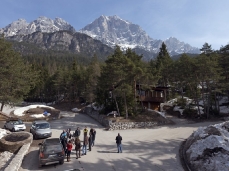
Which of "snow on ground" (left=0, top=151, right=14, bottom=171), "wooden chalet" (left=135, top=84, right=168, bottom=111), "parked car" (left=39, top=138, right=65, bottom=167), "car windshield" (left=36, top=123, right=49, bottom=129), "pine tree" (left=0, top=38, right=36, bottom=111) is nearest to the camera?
"parked car" (left=39, top=138, right=65, bottom=167)

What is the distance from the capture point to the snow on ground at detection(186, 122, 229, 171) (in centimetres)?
1204

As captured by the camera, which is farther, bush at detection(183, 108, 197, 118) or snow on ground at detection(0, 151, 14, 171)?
bush at detection(183, 108, 197, 118)

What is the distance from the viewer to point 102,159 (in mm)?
14766

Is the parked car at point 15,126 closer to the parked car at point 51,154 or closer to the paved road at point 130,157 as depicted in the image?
the paved road at point 130,157

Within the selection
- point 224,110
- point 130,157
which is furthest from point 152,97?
point 130,157

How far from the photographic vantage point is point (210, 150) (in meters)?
13.2

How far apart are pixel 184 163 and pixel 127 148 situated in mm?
5465

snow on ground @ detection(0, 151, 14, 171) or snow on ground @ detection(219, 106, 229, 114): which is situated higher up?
snow on ground @ detection(219, 106, 229, 114)

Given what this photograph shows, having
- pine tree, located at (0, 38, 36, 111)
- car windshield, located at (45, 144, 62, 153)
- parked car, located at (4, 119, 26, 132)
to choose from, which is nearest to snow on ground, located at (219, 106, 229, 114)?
car windshield, located at (45, 144, 62, 153)

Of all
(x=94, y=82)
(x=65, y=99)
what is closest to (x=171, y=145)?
(x=94, y=82)

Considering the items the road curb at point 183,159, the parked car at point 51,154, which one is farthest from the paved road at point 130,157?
the parked car at point 51,154

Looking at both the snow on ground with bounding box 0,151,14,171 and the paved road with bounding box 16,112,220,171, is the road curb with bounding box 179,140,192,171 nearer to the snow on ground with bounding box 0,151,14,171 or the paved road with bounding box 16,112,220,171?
the paved road with bounding box 16,112,220,171

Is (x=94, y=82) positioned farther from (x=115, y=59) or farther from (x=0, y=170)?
(x=0, y=170)

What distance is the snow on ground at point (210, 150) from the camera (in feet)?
39.5
